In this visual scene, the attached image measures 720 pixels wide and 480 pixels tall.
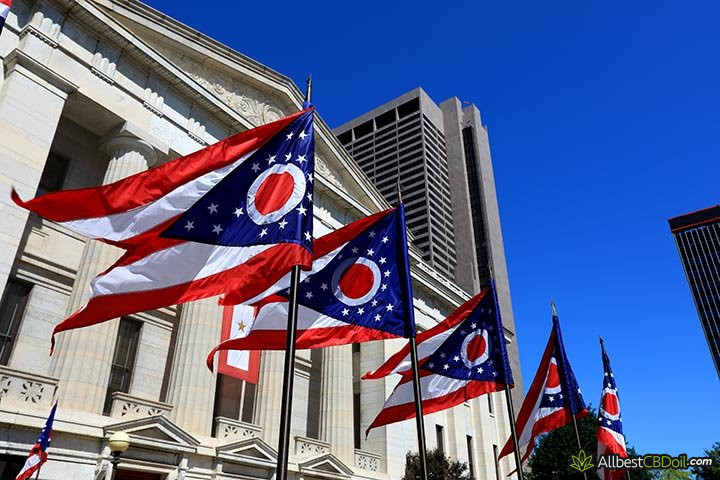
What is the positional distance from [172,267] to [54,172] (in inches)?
606

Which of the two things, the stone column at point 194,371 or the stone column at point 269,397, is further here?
the stone column at point 269,397

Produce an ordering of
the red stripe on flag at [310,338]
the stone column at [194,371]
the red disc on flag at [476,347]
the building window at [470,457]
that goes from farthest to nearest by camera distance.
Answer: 1. the building window at [470,457]
2. the stone column at [194,371]
3. the red disc on flag at [476,347]
4. the red stripe on flag at [310,338]

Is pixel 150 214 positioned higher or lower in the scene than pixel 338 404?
lower

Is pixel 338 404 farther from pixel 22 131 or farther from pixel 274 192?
pixel 274 192

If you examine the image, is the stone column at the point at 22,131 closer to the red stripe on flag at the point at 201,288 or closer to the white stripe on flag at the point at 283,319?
the red stripe on flag at the point at 201,288

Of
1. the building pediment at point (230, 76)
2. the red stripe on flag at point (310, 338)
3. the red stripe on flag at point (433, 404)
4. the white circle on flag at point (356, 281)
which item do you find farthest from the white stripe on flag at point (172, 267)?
the building pediment at point (230, 76)

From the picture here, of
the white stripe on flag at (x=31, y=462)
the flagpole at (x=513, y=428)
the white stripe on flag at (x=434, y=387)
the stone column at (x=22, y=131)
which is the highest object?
the stone column at (x=22, y=131)

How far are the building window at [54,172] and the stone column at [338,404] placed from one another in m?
14.4

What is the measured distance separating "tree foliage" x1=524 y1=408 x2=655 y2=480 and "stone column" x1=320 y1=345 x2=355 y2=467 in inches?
845

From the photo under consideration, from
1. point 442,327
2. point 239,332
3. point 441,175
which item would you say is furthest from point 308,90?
point 441,175

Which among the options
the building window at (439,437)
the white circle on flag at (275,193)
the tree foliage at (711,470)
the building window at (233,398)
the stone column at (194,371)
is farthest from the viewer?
the tree foliage at (711,470)

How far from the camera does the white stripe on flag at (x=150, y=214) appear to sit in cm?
752

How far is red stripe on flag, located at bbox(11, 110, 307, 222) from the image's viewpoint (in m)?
7.27

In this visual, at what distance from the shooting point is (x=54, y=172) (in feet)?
66.8
